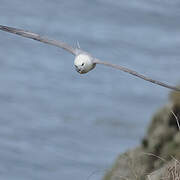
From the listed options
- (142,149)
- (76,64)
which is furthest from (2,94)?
(76,64)

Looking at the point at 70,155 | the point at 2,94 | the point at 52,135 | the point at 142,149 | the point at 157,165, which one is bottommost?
the point at 157,165

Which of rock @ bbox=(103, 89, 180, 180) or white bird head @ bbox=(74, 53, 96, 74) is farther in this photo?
rock @ bbox=(103, 89, 180, 180)

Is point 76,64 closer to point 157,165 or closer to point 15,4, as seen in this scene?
point 157,165

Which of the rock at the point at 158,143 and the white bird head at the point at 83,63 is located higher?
the rock at the point at 158,143

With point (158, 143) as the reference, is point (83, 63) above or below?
below

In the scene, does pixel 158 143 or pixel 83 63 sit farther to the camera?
pixel 158 143

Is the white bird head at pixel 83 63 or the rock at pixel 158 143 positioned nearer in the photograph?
the white bird head at pixel 83 63

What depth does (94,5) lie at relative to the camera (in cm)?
3250

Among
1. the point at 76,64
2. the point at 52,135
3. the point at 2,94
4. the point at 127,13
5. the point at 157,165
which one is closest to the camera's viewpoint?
the point at 76,64

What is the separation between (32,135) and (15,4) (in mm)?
8628

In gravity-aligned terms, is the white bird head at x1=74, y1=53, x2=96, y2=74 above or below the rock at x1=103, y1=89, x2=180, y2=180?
below

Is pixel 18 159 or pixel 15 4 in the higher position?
pixel 15 4

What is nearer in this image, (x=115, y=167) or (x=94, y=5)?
(x=115, y=167)

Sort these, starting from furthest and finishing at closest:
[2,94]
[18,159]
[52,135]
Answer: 1. [2,94]
2. [52,135]
3. [18,159]
